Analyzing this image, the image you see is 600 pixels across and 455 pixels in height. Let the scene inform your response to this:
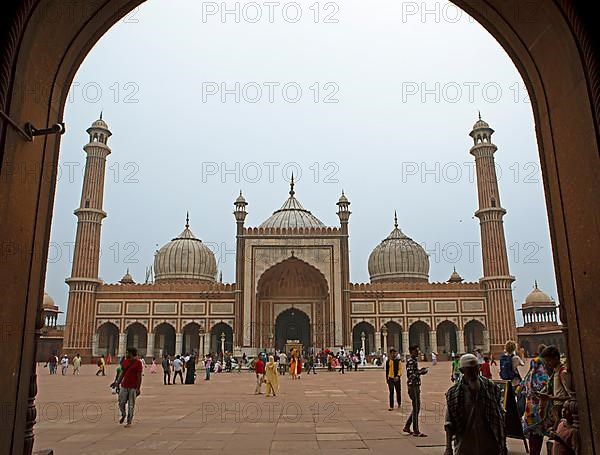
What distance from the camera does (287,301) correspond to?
35656mm

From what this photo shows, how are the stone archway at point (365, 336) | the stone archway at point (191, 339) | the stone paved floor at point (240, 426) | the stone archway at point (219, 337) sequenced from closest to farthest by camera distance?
the stone paved floor at point (240, 426)
the stone archway at point (219, 337)
the stone archway at point (365, 336)
the stone archway at point (191, 339)

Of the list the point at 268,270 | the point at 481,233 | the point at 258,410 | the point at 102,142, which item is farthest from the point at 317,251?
the point at 258,410

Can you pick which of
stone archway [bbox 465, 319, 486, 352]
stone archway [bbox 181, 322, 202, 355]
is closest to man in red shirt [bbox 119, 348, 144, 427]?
stone archway [bbox 181, 322, 202, 355]

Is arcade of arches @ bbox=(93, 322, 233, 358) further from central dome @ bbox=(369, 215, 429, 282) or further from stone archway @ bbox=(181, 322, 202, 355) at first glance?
central dome @ bbox=(369, 215, 429, 282)

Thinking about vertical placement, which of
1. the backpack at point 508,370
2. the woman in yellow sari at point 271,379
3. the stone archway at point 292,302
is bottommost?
the woman in yellow sari at point 271,379

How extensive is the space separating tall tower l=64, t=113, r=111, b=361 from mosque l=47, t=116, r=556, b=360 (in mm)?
63

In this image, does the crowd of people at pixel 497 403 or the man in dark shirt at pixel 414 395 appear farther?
the man in dark shirt at pixel 414 395

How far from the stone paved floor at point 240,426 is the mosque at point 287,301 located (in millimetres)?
21823

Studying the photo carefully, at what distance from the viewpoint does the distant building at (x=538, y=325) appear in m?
37.1

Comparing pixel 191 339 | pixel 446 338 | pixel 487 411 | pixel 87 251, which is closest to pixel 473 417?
pixel 487 411

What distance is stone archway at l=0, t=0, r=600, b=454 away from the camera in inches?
139

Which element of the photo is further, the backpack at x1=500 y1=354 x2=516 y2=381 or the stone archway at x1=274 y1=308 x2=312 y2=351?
the stone archway at x1=274 y1=308 x2=312 y2=351

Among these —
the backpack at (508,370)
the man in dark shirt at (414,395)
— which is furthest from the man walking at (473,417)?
the backpack at (508,370)

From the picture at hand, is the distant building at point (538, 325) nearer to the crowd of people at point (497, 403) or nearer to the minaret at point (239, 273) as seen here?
the minaret at point (239, 273)
